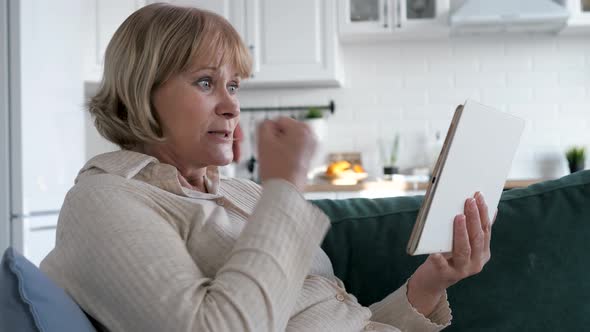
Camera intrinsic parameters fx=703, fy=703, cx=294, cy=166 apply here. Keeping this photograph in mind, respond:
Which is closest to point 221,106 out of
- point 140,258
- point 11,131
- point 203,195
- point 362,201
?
point 203,195

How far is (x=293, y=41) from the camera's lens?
3.94 m

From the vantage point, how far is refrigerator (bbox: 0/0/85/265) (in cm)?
298

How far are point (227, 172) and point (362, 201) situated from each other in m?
2.36

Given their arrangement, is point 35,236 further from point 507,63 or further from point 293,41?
point 507,63

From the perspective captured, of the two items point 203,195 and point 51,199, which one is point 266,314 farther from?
point 51,199

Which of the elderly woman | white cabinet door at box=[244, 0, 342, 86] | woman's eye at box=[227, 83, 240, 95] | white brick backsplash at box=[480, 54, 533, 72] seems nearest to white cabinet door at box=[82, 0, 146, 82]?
white cabinet door at box=[244, 0, 342, 86]

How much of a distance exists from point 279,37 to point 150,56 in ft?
9.44

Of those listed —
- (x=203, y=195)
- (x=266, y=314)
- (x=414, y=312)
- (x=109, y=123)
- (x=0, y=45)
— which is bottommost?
(x=414, y=312)

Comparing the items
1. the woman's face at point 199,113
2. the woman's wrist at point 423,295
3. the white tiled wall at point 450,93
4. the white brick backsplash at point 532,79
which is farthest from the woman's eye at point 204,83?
the white brick backsplash at point 532,79

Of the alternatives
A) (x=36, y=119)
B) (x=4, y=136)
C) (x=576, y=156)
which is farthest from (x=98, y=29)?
(x=576, y=156)

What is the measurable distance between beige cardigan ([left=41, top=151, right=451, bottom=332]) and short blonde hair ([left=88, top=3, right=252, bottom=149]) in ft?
0.44

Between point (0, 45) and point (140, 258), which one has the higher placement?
point (0, 45)

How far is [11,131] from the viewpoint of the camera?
2.99 meters

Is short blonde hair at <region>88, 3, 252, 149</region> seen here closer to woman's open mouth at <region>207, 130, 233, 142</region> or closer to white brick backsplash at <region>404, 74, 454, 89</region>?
woman's open mouth at <region>207, 130, 233, 142</region>
